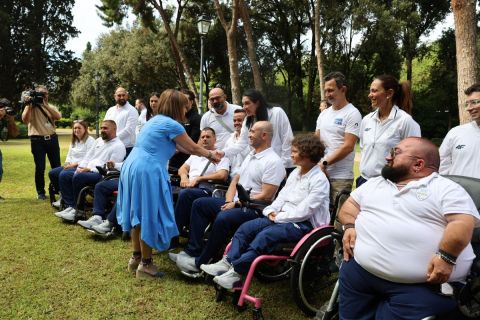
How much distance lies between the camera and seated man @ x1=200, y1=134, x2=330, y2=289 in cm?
317

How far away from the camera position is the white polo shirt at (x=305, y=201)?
3275mm

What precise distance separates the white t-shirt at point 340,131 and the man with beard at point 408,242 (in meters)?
1.77

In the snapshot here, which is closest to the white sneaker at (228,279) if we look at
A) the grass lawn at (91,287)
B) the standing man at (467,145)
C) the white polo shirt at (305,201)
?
the grass lawn at (91,287)

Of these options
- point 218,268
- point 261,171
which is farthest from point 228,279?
point 261,171

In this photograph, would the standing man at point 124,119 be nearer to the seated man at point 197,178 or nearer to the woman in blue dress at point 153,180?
the seated man at point 197,178

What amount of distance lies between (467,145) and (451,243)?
5.20ft

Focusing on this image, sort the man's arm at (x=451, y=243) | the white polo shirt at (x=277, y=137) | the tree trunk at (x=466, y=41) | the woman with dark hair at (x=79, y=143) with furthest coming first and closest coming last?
the woman with dark hair at (x=79, y=143) < the tree trunk at (x=466, y=41) < the white polo shirt at (x=277, y=137) < the man's arm at (x=451, y=243)

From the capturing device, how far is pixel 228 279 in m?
3.19

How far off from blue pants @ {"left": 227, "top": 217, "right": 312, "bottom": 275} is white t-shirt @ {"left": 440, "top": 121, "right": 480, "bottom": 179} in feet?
3.91

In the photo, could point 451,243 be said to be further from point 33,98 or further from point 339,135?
point 33,98

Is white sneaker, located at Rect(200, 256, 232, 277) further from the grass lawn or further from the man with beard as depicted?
the man with beard

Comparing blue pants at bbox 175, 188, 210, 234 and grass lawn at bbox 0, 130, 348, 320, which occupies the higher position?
blue pants at bbox 175, 188, 210, 234

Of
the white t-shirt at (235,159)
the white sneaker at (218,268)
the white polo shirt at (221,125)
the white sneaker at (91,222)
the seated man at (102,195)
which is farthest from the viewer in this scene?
the seated man at (102,195)

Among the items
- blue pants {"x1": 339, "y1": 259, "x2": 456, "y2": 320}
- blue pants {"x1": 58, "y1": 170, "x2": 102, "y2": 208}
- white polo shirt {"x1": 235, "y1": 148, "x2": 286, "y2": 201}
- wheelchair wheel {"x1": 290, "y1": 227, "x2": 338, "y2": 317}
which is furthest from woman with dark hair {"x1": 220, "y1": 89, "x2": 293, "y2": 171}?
blue pants {"x1": 339, "y1": 259, "x2": 456, "y2": 320}
